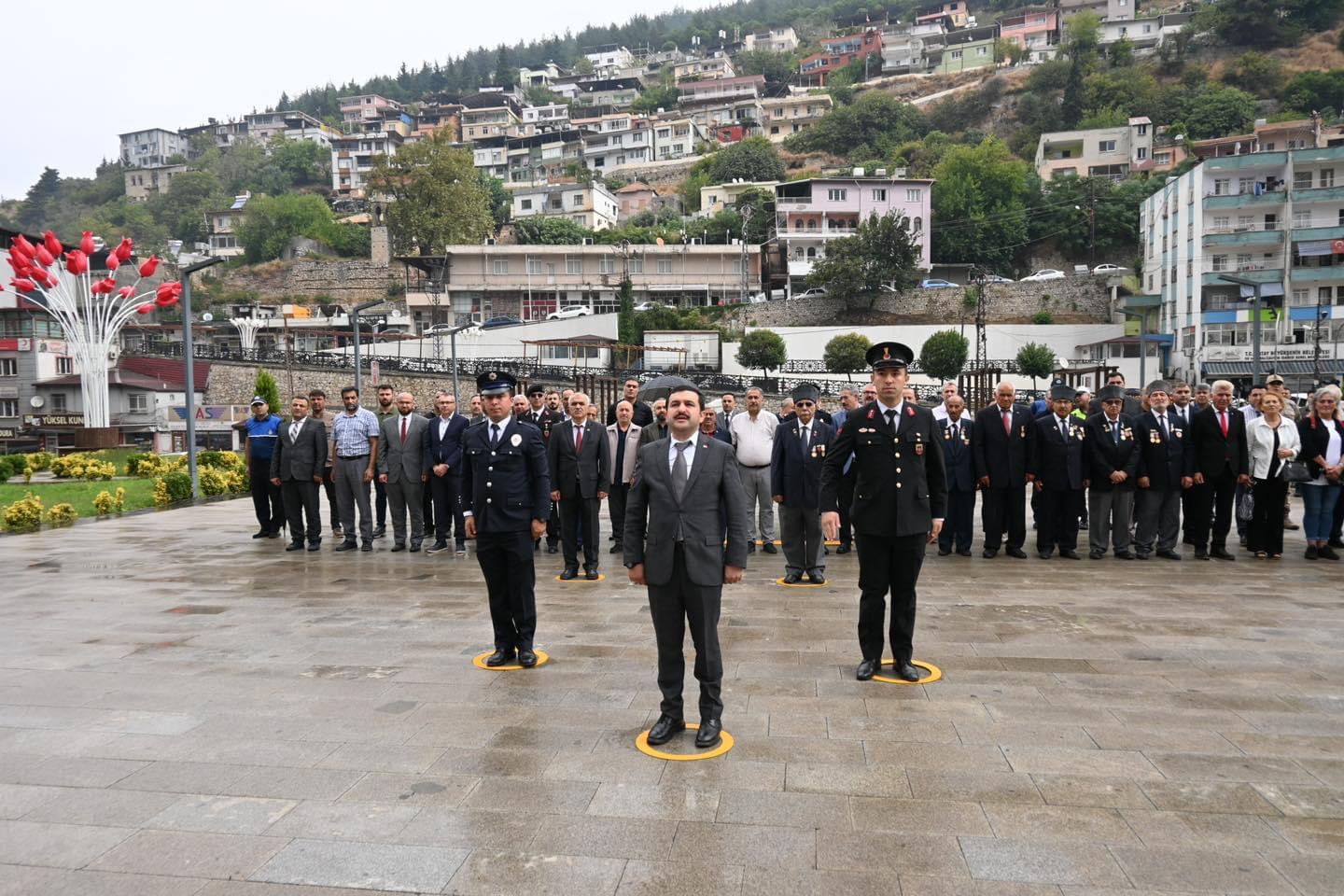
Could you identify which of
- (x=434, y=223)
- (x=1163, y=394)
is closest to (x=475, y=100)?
(x=434, y=223)

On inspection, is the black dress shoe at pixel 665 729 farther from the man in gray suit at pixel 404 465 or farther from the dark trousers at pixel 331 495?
the dark trousers at pixel 331 495

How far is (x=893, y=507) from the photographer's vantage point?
198 inches

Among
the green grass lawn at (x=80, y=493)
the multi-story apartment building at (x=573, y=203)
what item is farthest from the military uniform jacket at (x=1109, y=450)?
the multi-story apartment building at (x=573, y=203)

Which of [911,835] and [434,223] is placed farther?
[434,223]

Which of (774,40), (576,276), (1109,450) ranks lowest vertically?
(1109,450)

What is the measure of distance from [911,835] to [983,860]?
11.0 inches

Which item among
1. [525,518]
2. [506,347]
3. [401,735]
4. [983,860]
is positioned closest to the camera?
[983,860]

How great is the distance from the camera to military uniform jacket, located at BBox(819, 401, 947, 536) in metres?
5.04

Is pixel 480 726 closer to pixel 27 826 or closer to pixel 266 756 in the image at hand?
pixel 266 756

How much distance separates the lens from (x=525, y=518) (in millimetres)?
5449

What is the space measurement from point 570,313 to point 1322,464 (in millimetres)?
46803

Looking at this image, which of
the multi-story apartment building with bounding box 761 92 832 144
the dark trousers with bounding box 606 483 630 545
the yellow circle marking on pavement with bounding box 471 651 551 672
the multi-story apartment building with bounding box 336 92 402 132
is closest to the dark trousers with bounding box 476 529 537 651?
the yellow circle marking on pavement with bounding box 471 651 551 672

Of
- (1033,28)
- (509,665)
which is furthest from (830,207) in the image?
(1033,28)

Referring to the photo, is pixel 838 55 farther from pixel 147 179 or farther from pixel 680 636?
pixel 680 636
